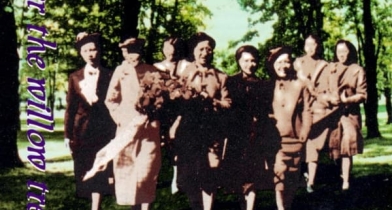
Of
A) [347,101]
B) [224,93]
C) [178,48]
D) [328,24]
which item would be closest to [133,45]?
[178,48]

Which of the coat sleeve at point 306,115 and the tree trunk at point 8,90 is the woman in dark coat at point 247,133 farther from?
the tree trunk at point 8,90

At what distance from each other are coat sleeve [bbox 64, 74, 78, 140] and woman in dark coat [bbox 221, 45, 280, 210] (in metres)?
1.82

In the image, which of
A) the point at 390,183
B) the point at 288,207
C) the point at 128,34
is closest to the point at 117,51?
the point at 128,34

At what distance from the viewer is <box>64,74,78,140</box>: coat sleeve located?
6.58 meters

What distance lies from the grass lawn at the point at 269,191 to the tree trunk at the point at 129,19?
1730 millimetres

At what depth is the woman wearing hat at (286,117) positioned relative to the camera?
659 centimetres

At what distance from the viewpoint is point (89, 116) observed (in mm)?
6734

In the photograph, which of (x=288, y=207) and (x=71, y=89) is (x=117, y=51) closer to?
(x=71, y=89)

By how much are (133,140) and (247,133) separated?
1402 mm

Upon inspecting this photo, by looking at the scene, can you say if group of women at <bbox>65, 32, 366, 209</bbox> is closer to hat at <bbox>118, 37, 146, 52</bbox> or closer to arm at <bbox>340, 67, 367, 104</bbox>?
hat at <bbox>118, 37, 146, 52</bbox>

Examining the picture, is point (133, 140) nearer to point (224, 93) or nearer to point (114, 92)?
point (114, 92)

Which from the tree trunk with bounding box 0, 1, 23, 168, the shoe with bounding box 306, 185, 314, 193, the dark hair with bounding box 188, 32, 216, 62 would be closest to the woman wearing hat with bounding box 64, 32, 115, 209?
the dark hair with bounding box 188, 32, 216, 62

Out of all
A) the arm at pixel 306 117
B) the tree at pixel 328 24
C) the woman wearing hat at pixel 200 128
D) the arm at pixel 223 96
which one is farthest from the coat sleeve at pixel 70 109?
the arm at pixel 306 117

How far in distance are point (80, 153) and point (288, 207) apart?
2.59 meters
